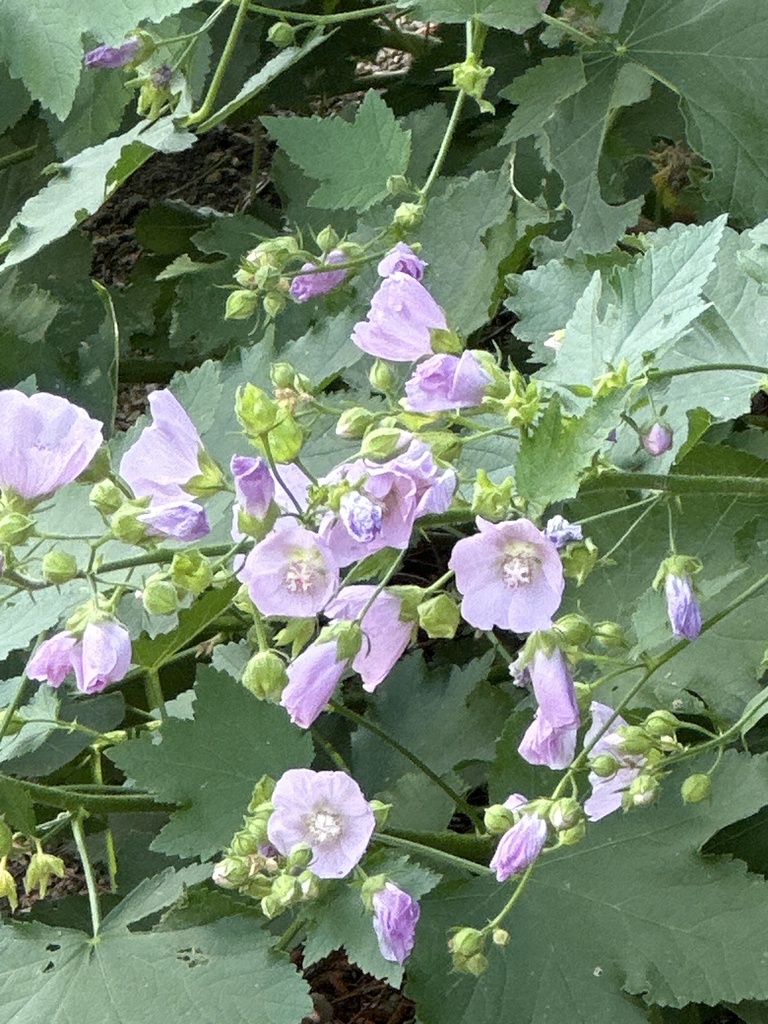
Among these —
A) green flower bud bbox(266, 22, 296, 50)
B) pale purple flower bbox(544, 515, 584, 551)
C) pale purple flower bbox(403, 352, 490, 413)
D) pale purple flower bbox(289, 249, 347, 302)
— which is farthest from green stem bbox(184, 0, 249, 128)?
pale purple flower bbox(544, 515, 584, 551)

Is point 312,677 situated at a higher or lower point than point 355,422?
lower

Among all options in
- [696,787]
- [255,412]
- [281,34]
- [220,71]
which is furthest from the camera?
[281,34]

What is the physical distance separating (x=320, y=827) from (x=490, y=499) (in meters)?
0.31

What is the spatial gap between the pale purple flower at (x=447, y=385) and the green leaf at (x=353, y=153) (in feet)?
1.64

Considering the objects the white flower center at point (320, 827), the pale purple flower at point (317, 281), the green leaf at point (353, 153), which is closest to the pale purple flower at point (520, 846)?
the white flower center at point (320, 827)

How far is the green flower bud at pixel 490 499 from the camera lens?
2.34ft

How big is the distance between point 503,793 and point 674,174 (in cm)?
93

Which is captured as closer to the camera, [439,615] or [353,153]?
[439,615]

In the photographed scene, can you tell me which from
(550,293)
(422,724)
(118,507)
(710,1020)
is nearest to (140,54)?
(550,293)

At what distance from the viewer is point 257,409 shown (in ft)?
2.28

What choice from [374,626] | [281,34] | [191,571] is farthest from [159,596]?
[281,34]

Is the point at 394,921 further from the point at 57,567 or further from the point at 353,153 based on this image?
the point at 353,153

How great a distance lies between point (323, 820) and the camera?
88 centimetres

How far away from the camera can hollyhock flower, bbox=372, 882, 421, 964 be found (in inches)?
34.0
